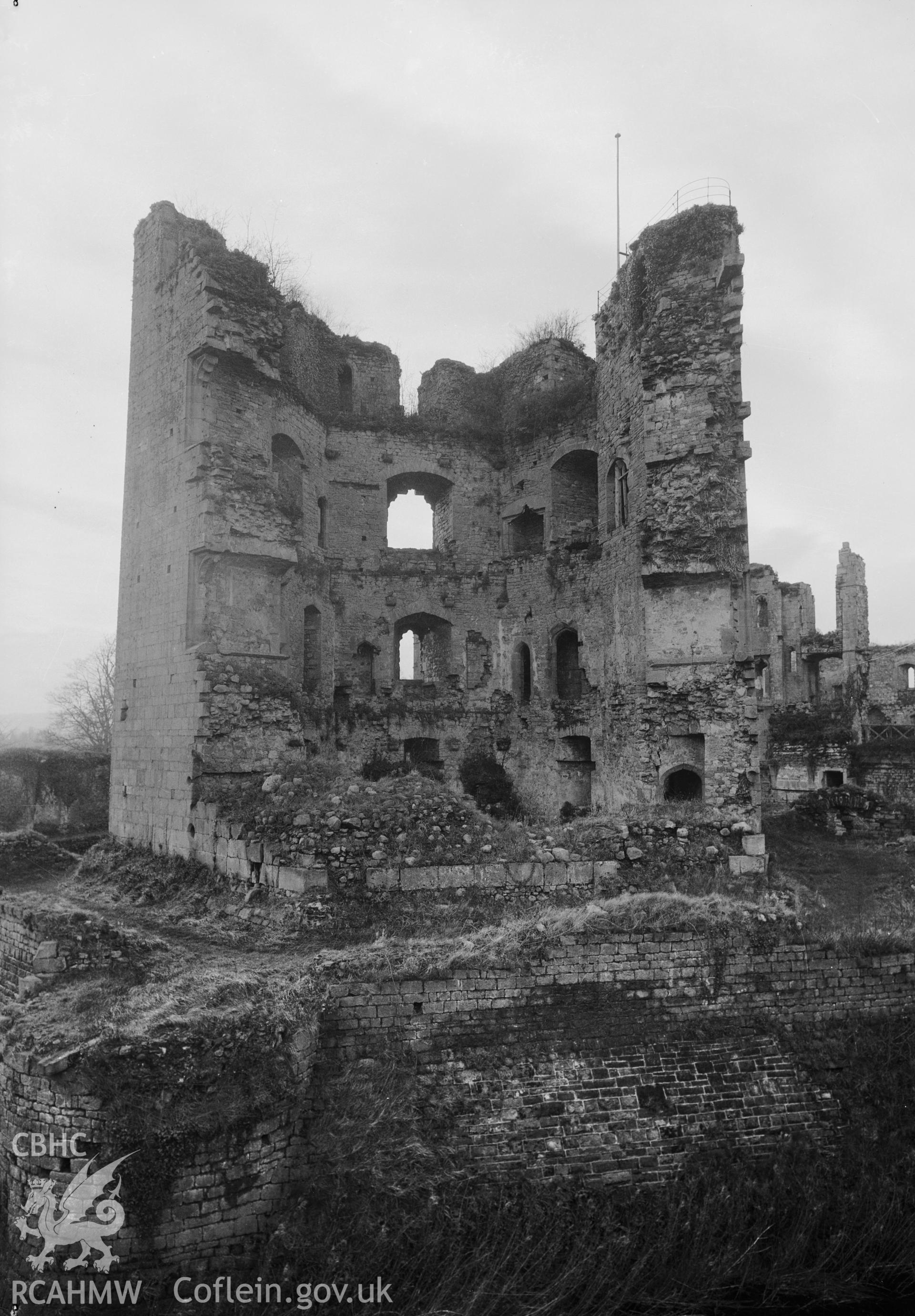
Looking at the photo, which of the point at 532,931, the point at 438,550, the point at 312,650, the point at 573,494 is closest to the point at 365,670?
the point at 312,650

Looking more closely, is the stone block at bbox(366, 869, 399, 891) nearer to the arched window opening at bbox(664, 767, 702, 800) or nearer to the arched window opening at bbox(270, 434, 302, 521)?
the arched window opening at bbox(664, 767, 702, 800)

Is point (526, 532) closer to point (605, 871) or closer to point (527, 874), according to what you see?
point (605, 871)

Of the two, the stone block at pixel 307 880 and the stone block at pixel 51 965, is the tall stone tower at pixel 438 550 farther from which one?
the stone block at pixel 51 965

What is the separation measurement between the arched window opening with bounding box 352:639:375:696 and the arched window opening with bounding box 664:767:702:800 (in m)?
6.40

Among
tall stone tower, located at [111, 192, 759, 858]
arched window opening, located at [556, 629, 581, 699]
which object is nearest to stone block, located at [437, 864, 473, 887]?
tall stone tower, located at [111, 192, 759, 858]

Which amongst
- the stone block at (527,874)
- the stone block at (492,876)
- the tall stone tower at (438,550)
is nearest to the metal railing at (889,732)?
the tall stone tower at (438,550)

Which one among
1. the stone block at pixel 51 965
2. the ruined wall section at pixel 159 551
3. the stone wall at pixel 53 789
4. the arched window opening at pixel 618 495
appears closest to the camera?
the stone block at pixel 51 965

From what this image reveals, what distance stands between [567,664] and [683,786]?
14.3 ft

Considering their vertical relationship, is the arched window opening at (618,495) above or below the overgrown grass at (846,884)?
above

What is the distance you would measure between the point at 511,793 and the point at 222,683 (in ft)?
25.5

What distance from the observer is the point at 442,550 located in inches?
732

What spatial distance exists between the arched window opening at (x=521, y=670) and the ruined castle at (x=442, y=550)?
50 mm

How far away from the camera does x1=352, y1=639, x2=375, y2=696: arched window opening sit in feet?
57.3

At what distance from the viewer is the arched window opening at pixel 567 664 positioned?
17.7 m
